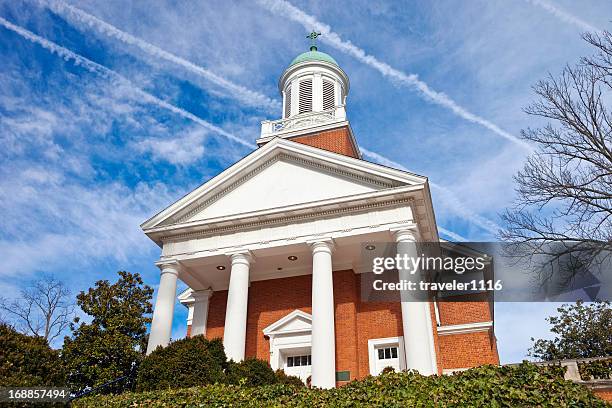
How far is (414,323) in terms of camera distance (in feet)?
52.7

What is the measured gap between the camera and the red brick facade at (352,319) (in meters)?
19.6

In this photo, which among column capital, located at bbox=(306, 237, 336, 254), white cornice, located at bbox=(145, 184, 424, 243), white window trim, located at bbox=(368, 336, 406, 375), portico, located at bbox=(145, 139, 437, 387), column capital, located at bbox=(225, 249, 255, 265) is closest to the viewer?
portico, located at bbox=(145, 139, 437, 387)

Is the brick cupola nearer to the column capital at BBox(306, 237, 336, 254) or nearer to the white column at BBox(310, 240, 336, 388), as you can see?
the column capital at BBox(306, 237, 336, 254)

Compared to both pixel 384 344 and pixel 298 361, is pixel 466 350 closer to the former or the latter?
pixel 384 344

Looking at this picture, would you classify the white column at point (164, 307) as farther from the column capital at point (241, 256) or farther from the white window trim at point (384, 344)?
the white window trim at point (384, 344)

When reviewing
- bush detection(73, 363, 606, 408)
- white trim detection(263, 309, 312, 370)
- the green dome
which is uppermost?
the green dome

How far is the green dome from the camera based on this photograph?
2963 centimetres

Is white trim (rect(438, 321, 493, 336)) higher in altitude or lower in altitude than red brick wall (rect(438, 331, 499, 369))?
higher

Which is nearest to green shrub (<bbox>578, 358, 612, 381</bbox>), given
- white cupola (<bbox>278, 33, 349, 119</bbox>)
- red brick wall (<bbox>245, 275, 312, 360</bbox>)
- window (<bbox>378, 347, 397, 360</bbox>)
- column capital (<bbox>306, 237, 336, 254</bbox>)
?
window (<bbox>378, 347, 397, 360</bbox>)

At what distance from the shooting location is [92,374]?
2236 centimetres

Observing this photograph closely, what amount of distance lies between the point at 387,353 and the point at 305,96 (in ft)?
51.8

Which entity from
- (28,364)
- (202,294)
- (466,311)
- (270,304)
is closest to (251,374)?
(28,364)

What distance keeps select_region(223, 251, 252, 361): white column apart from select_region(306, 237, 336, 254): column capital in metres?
2.74

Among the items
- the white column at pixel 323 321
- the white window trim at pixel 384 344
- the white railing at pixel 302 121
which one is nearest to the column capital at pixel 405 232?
the white column at pixel 323 321
